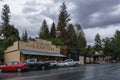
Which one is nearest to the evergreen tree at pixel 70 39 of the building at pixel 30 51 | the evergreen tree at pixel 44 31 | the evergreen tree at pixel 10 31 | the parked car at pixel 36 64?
the evergreen tree at pixel 44 31

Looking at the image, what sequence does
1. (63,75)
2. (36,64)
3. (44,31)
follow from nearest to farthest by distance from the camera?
(63,75)
(36,64)
(44,31)

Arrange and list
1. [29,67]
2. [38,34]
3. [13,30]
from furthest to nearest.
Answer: [38,34] → [13,30] → [29,67]

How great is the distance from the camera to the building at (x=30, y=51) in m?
58.1

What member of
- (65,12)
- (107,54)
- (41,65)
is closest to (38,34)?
(65,12)

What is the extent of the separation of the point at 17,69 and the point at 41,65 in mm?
6318

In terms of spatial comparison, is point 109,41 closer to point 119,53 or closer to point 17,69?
point 119,53

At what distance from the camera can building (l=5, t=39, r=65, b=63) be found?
58.1 m

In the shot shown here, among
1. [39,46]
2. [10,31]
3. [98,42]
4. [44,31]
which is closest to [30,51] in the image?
[39,46]

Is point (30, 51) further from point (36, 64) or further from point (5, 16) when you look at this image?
point (5, 16)

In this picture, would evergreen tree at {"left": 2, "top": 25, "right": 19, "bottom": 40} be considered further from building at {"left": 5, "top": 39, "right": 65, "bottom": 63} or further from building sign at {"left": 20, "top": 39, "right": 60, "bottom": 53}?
building at {"left": 5, "top": 39, "right": 65, "bottom": 63}

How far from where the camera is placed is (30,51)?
61.2 meters

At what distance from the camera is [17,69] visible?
41.5m

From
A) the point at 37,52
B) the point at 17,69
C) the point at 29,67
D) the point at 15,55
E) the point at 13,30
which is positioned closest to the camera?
the point at 17,69

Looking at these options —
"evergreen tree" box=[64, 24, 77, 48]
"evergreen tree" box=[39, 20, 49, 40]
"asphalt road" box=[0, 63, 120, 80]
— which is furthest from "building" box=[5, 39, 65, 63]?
"evergreen tree" box=[39, 20, 49, 40]
